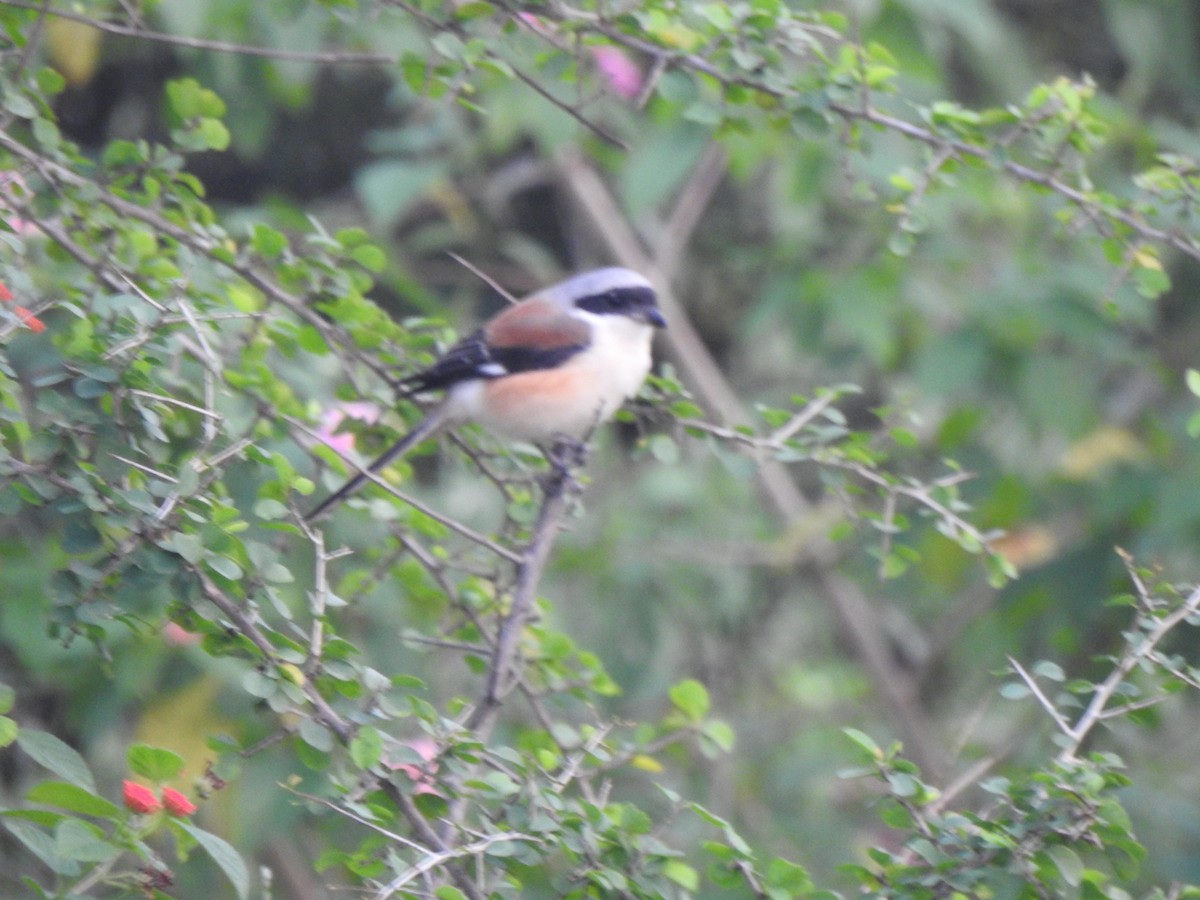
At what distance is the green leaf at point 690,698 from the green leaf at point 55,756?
1.18 metres

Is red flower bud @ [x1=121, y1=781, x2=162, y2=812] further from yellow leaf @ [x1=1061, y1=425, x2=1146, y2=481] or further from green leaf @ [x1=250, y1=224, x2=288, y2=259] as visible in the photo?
yellow leaf @ [x1=1061, y1=425, x2=1146, y2=481]

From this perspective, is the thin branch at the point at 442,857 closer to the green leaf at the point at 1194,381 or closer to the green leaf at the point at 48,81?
the green leaf at the point at 1194,381

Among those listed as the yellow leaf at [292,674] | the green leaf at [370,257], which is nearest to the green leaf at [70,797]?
the yellow leaf at [292,674]

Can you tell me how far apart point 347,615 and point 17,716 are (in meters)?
0.90

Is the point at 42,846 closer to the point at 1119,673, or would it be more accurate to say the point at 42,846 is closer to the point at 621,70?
the point at 1119,673

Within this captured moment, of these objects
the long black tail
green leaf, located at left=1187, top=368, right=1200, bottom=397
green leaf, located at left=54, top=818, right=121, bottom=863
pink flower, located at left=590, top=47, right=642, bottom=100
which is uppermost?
green leaf, located at left=1187, top=368, right=1200, bottom=397

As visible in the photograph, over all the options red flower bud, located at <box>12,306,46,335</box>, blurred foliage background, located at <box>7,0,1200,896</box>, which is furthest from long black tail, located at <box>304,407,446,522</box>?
red flower bud, located at <box>12,306,46,335</box>

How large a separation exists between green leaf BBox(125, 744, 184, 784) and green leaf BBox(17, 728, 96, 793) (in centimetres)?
6

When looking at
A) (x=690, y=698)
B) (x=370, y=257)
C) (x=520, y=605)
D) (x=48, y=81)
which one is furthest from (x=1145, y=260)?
(x=48, y=81)

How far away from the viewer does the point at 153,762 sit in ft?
5.89

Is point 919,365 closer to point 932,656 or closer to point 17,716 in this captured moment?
point 932,656

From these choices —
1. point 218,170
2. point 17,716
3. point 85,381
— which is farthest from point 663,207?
point 85,381

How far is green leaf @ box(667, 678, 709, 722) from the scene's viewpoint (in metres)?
2.68

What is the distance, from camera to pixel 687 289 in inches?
257
